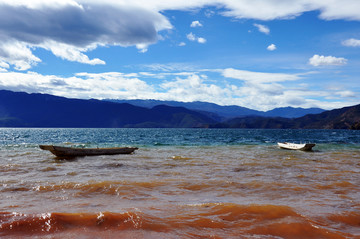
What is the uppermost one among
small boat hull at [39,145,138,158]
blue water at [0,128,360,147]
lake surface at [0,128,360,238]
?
lake surface at [0,128,360,238]

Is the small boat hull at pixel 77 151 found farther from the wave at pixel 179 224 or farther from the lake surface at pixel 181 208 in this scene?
the wave at pixel 179 224

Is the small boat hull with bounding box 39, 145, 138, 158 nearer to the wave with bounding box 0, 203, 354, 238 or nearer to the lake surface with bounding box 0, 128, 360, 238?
the lake surface with bounding box 0, 128, 360, 238

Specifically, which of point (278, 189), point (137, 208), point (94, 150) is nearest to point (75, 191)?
point (137, 208)

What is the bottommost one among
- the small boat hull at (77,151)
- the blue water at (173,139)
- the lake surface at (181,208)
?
the blue water at (173,139)

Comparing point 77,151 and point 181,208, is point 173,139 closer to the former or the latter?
point 77,151

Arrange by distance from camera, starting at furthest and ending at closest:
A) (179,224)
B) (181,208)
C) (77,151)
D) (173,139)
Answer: (173,139) → (77,151) → (181,208) → (179,224)

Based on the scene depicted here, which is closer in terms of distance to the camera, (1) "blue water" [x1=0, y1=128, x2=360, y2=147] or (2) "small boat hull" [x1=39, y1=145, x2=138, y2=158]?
(2) "small boat hull" [x1=39, y1=145, x2=138, y2=158]

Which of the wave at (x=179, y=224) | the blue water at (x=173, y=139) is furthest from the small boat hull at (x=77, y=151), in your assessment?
the wave at (x=179, y=224)

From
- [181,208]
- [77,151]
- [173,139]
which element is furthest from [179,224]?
[173,139]

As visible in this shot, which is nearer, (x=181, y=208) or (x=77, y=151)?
(x=181, y=208)

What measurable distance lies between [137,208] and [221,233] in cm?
291

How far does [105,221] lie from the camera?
6.54 meters

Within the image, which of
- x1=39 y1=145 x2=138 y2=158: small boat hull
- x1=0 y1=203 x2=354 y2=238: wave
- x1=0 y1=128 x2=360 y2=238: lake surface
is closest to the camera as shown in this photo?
x1=0 y1=203 x2=354 y2=238: wave

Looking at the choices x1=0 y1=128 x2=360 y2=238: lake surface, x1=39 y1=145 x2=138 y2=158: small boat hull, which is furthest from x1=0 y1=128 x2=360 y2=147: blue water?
x1=0 y1=128 x2=360 y2=238: lake surface
